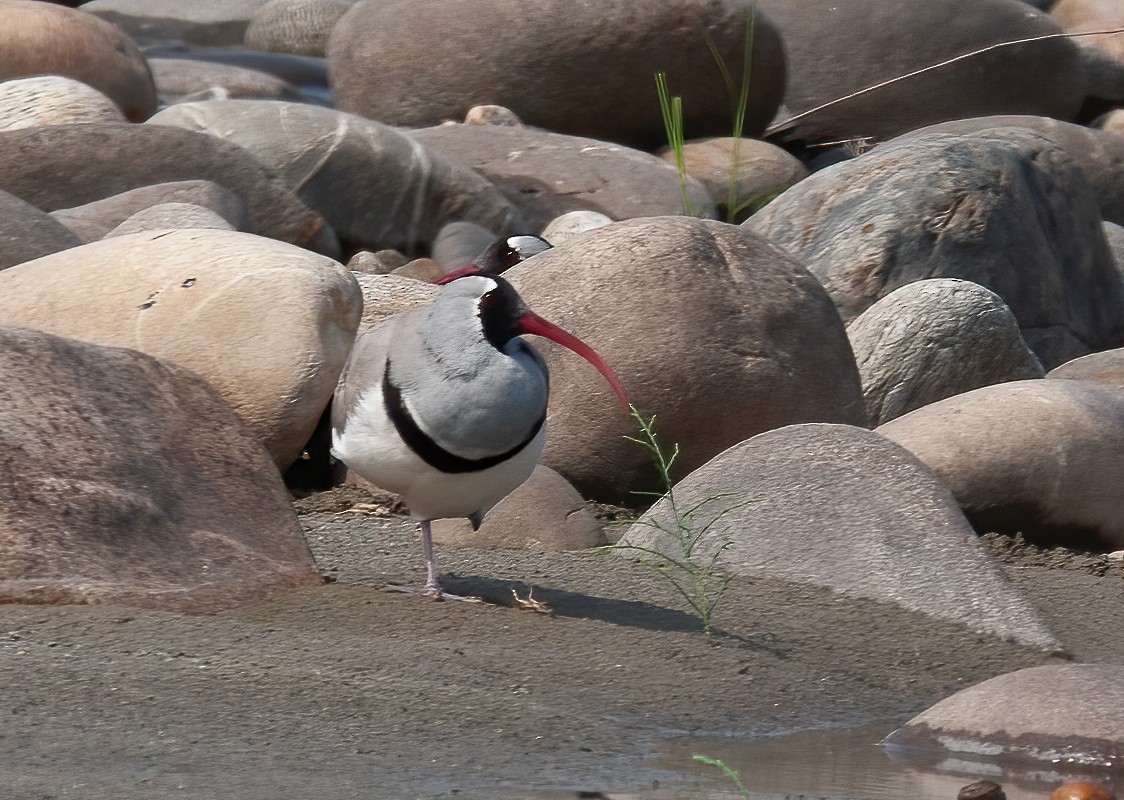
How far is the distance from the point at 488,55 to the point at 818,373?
703cm

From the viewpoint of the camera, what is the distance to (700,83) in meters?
13.5

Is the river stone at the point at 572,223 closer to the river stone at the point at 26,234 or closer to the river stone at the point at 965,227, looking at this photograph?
the river stone at the point at 965,227

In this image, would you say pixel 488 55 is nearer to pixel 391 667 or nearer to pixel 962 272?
pixel 962 272

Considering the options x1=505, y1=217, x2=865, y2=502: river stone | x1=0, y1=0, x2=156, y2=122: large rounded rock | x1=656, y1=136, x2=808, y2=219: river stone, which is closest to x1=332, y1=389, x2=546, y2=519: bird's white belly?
x1=505, y1=217, x2=865, y2=502: river stone

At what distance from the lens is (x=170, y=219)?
25.7 ft

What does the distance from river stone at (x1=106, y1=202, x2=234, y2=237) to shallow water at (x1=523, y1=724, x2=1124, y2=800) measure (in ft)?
15.4

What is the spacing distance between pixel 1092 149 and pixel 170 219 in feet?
23.8

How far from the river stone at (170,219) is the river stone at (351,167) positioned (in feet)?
7.23

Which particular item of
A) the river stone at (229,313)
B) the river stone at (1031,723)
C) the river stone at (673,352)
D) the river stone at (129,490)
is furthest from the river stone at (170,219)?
the river stone at (1031,723)

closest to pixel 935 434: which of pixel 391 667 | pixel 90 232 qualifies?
pixel 391 667

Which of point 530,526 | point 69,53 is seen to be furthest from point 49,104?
point 530,526

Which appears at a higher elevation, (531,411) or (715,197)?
(531,411)

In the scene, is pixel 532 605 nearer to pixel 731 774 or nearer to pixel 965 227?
pixel 731 774

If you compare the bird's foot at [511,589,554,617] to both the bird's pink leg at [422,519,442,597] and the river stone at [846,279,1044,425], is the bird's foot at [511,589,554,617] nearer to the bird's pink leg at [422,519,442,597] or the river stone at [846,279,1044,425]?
the bird's pink leg at [422,519,442,597]
